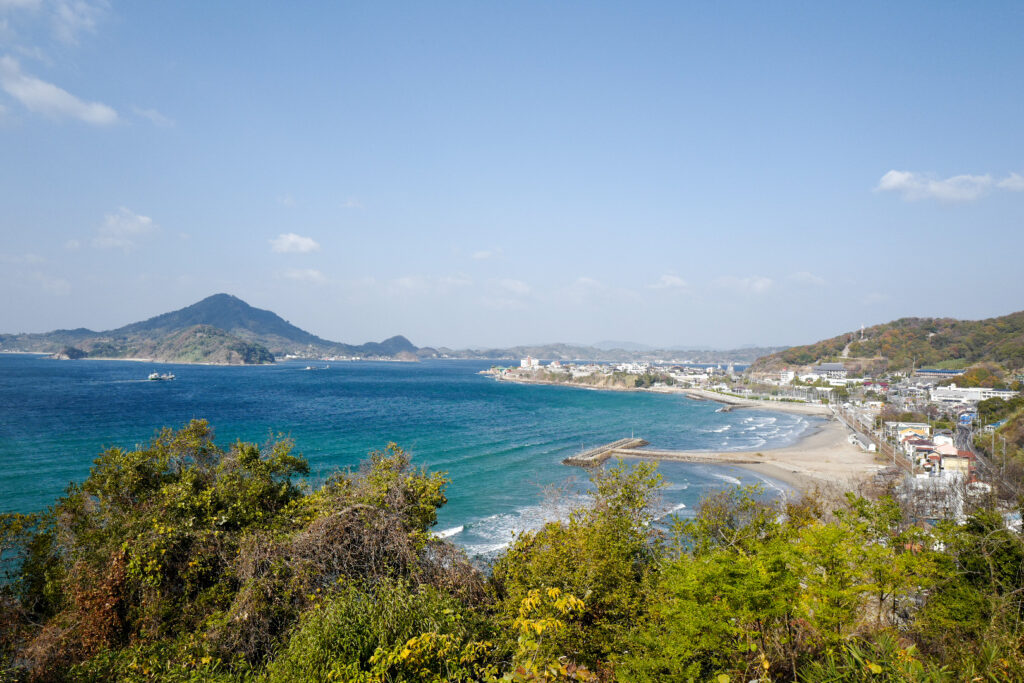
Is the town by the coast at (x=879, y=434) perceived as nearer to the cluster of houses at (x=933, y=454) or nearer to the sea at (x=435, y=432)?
the cluster of houses at (x=933, y=454)

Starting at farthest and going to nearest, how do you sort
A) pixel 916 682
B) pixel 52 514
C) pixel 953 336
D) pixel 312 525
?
1. pixel 953 336
2. pixel 52 514
3. pixel 312 525
4. pixel 916 682

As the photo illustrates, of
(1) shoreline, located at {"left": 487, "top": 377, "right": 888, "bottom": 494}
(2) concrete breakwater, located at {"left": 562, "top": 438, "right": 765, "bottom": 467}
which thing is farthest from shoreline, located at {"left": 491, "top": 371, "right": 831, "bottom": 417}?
(2) concrete breakwater, located at {"left": 562, "top": 438, "right": 765, "bottom": 467}

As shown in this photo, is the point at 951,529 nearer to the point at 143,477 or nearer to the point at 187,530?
the point at 187,530

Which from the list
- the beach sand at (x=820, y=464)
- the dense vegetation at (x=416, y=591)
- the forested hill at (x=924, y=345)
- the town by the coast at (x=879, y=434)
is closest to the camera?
the dense vegetation at (x=416, y=591)

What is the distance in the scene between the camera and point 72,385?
225 ft

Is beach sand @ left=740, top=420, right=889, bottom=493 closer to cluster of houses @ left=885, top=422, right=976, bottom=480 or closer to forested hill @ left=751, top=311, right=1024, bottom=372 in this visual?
cluster of houses @ left=885, top=422, right=976, bottom=480

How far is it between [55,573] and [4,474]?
74.5 ft

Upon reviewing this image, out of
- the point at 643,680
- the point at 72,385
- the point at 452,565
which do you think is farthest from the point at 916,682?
the point at 72,385

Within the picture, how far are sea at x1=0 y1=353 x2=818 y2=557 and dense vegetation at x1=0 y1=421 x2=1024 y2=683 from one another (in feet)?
9.72

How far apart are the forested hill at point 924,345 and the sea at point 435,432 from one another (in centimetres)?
4547

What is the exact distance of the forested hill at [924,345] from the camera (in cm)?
8388

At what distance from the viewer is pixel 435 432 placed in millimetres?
43781

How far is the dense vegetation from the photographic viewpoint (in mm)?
5594

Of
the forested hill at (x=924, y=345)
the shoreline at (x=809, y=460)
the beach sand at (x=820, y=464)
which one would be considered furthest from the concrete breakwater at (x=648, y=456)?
the forested hill at (x=924, y=345)
